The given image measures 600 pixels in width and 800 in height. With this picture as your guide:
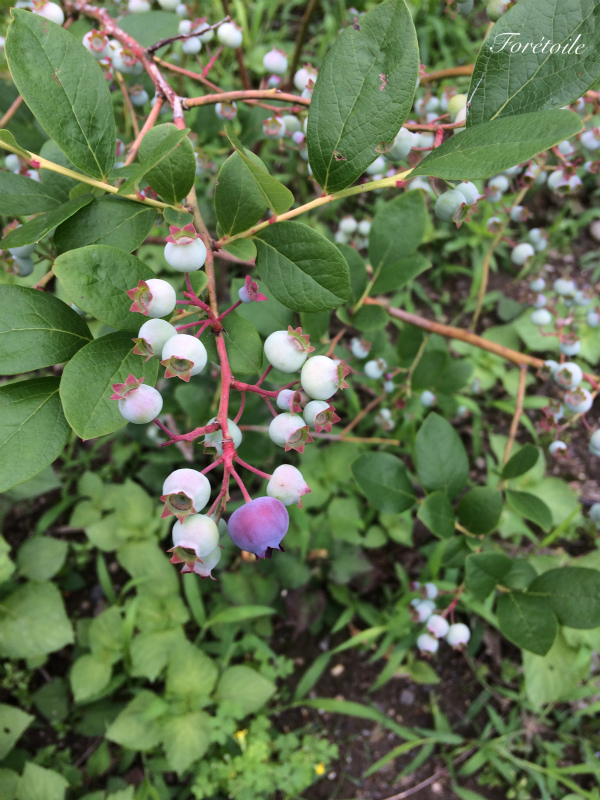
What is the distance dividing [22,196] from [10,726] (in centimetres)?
158

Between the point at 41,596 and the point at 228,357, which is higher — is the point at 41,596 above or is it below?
below

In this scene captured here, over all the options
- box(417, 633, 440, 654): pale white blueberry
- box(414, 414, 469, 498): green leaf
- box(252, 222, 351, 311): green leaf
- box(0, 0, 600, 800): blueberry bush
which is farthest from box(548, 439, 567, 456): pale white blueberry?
box(252, 222, 351, 311): green leaf

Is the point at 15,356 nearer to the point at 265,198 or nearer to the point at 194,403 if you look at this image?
the point at 265,198

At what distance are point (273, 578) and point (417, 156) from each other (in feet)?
4.39

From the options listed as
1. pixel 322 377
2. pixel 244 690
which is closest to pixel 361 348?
pixel 322 377

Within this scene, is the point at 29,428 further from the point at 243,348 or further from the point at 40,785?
the point at 40,785

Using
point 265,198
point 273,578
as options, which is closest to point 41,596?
point 273,578

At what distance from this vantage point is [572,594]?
1.03 metres

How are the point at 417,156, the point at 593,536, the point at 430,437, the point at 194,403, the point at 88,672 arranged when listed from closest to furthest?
the point at 417,156
the point at 430,437
the point at 194,403
the point at 88,672
the point at 593,536

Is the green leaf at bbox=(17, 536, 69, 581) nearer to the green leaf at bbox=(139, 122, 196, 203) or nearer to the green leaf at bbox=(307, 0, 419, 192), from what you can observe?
the green leaf at bbox=(139, 122, 196, 203)

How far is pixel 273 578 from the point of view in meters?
1.74

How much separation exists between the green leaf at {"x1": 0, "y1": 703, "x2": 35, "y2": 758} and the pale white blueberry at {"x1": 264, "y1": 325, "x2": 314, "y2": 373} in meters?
1.54

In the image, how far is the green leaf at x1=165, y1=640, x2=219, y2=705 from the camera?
5.27 ft

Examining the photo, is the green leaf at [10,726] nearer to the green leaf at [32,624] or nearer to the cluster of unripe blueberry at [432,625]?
the green leaf at [32,624]
